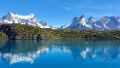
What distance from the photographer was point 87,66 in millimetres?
54875

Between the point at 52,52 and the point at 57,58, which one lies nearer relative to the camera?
the point at 57,58

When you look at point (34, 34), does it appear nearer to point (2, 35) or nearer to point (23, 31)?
point (23, 31)

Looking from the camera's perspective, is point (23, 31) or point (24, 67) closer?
point (24, 67)

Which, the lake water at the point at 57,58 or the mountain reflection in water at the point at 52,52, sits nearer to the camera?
the lake water at the point at 57,58

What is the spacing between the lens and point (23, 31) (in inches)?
7849

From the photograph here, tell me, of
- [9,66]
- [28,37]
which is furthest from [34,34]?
[9,66]

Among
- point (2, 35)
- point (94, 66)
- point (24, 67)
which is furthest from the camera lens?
point (2, 35)

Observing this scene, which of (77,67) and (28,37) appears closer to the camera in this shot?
(77,67)

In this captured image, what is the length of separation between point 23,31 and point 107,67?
150 meters

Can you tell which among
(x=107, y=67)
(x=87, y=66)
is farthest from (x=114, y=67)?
(x=87, y=66)

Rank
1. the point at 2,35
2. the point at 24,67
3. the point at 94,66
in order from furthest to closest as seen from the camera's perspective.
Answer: the point at 2,35 → the point at 94,66 → the point at 24,67

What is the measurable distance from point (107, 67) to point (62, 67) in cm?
968

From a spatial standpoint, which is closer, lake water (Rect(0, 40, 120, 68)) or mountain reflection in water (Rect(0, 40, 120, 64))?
lake water (Rect(0, 40, 120, 68))

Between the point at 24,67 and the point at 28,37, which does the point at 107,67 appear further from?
the point at 28,37
